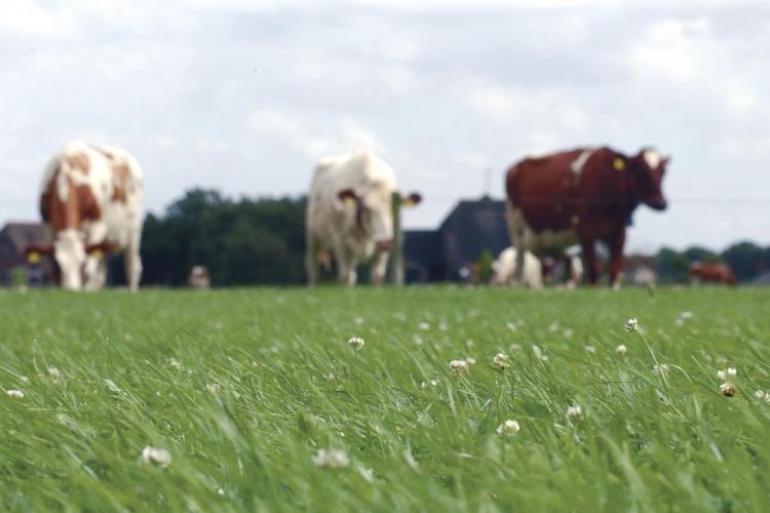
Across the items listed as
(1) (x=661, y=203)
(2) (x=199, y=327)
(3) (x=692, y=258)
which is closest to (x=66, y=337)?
(2) (x=199, y=327)

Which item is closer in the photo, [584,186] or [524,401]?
[524,401]

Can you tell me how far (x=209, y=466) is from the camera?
1934mm

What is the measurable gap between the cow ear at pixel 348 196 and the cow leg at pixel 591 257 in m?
4.13

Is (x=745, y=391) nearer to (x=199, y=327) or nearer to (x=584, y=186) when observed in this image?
(x=199, y=327)

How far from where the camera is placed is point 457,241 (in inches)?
2746

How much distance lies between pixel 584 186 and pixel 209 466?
20295mm

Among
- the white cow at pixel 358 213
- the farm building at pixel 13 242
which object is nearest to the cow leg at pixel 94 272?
the white cow at pixel 358 213

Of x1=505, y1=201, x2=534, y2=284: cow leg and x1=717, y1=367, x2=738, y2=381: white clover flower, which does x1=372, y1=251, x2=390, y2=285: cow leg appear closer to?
x1=505, y1=201, x2=534, y2=284: cow leg

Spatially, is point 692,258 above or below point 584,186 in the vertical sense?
below

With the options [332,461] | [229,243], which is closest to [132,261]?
[332,461]

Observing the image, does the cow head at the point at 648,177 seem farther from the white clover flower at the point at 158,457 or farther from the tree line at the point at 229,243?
the tree line at the point at 229,243

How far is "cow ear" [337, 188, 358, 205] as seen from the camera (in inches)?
864

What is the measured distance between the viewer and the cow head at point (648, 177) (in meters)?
21.2

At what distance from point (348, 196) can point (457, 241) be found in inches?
1890
